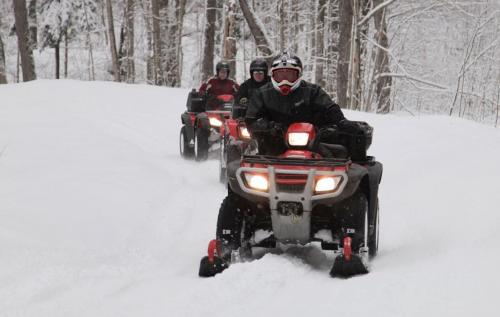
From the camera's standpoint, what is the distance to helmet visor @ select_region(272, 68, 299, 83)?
6.19 m

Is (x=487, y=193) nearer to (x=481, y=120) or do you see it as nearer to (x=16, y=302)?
(x=16, y=302)

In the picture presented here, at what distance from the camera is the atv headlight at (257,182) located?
17.4 ft

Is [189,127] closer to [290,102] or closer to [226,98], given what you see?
[226,98]

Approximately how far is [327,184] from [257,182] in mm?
541

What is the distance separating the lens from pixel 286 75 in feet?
20.3

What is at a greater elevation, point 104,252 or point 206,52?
point 206,52

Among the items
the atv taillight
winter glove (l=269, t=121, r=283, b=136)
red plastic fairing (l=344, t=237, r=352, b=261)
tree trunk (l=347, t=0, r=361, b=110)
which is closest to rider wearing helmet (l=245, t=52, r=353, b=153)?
winter glove (l=269, t=121, r=283, b=136)

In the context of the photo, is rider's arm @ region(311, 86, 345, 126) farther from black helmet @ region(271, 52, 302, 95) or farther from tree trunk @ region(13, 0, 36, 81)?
tree trunk @ region(13, 0, 36, 81)

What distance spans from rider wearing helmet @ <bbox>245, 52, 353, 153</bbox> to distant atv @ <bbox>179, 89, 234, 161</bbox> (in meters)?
6.13

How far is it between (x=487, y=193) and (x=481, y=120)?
378 inches

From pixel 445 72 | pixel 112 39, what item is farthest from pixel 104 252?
pixel 112 39

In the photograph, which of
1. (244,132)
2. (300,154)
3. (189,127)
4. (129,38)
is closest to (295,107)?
(300,154)

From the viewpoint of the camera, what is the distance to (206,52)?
26.9m

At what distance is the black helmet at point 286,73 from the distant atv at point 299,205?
0.57 meters
